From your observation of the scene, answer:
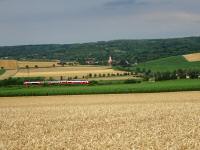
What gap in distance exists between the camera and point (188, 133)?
85.1 feet

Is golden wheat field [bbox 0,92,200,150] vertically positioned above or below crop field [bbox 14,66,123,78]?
below

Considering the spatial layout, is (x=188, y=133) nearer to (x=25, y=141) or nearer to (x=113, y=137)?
(x=113, y=137)

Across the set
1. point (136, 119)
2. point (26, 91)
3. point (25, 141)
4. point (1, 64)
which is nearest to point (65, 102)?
point (26, 91)

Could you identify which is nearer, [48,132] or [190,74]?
[48,132]

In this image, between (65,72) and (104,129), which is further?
(65,72)

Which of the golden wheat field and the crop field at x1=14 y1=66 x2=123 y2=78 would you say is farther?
the crop field at x1=14 y1=66 x2=123 y2=78

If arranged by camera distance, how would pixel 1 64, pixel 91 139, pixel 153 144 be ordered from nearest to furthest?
1. pixel 153 144
2. pixel 91 139
3. pixel 1 64

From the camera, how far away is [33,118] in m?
36.6

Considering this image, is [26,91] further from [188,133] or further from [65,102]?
[188,133]

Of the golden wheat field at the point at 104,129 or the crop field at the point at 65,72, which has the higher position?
the crop field at the point at 65,72

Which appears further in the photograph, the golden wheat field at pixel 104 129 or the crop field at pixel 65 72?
the crop field at pixel 65 72

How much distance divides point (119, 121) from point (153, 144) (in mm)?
9385

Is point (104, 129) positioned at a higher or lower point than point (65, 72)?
lower

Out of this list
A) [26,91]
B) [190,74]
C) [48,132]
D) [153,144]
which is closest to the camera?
[153,144]
